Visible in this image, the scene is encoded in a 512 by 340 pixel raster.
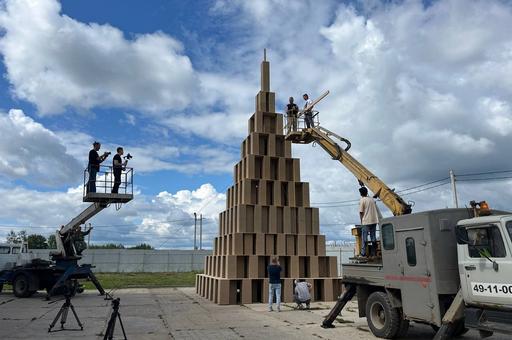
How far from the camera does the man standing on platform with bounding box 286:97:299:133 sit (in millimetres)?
19094

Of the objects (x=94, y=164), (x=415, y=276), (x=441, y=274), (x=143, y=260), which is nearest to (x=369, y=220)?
(x=415, y=276)

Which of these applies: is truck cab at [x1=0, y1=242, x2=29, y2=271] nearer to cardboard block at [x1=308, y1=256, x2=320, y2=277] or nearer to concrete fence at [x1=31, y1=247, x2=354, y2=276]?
cardboard block at [x1=308, y1=256, x2=320, y2=277]

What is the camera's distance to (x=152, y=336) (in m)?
10.9

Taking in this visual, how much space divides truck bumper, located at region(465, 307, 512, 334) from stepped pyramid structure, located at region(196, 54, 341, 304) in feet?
34.8

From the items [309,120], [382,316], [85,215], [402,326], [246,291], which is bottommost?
[402,326]

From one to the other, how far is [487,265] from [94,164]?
16600 millimetres

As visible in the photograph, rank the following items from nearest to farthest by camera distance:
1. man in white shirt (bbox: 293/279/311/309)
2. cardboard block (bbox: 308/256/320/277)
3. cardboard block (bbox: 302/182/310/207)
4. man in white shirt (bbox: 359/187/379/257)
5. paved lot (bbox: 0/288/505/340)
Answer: paved lot (bbox: 0/288/505/340), man in white shirt (bbox: 359/187/379/257), man in white shirt (bbox: 293/279/311/309), cardboard block (bbox: 308/256/320/277), cardboard block (bbox: 302/182/310/207)

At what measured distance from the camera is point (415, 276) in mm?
9531

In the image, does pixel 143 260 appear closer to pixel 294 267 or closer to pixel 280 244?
pixel 280 244

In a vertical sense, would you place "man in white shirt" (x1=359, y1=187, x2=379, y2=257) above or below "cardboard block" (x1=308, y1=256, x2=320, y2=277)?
above

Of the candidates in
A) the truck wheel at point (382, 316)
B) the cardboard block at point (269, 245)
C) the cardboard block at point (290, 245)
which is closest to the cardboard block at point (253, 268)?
the cardboard block at point (269, 245)

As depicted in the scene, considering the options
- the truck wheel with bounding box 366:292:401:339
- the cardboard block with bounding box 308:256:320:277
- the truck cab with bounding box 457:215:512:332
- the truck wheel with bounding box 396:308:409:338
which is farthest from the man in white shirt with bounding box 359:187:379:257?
the cardboard block with bounding box 308:256:320:277

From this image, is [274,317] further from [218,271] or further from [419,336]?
[218,271]

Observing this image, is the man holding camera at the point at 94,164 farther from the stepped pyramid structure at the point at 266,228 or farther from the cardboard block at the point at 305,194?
the cardboard block at the point at 305,194
